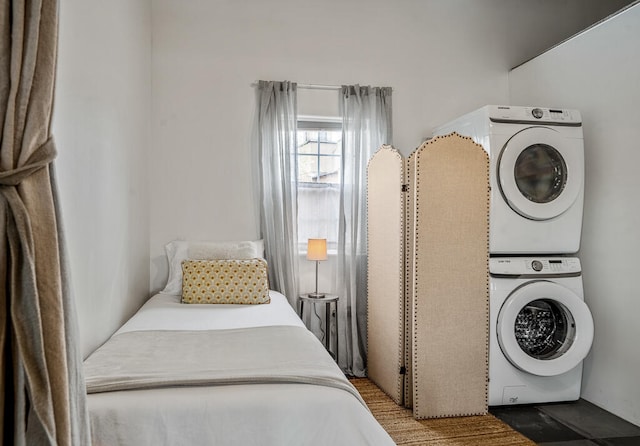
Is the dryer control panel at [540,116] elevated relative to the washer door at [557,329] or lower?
elevated

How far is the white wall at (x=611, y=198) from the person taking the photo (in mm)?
2783

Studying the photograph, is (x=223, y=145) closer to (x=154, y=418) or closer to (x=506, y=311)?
(x=506, y=311)

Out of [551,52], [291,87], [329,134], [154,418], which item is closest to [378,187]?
[329,134]

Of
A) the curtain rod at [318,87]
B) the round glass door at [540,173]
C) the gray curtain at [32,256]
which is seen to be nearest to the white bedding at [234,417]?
the gray curtain at [32,256]

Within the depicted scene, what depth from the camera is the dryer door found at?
118 inches

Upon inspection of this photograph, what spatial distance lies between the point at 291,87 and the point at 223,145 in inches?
26.6

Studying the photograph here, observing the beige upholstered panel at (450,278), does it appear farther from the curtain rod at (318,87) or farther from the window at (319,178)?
the curtain rod at (318,87)

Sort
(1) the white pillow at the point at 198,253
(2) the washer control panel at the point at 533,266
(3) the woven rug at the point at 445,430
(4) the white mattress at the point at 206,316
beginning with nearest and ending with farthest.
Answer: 1. (4) the white mattress at the point at 206,316
2. (3) the woven rug at the point at 445,430
3. (2) the washer control panel at the point at 533,266
4. (1) the white pillow at the point at 198,253

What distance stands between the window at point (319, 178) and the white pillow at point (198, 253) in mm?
510

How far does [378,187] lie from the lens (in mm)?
3311

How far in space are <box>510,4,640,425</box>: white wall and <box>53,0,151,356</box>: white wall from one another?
114 inches

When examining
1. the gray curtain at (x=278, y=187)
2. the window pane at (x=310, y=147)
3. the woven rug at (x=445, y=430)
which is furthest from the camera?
the window pane at (x=310, y=147)

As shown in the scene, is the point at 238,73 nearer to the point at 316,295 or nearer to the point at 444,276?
the point at 316,295

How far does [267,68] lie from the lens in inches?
144
